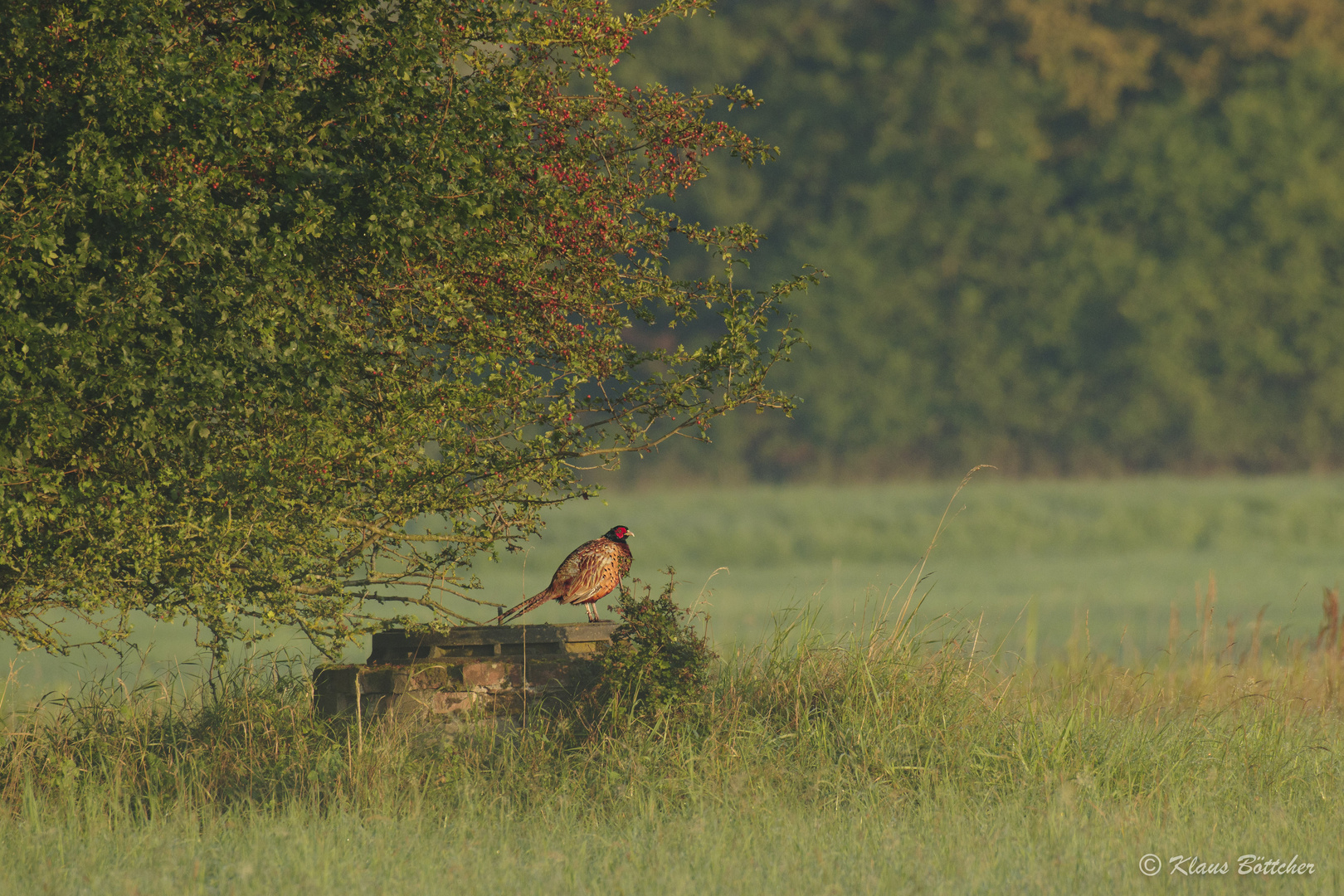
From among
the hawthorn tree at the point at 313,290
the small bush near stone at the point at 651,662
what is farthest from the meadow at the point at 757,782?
the hawthorn tree at the point at 313,290

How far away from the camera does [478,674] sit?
8.73m

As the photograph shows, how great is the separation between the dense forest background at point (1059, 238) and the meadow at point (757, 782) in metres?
27.3

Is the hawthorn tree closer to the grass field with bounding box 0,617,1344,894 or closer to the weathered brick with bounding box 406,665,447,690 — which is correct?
the weathered brick with bounding box 406,665,447,690

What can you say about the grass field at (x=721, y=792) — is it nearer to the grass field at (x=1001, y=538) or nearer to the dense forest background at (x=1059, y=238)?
the grass field at (x=1001, y=538)

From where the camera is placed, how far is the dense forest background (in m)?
37.7

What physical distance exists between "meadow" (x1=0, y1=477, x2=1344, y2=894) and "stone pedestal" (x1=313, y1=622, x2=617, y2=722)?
0.23 m

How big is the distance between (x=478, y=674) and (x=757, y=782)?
7.14 feet

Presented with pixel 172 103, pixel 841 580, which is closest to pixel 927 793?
pixel 172 103

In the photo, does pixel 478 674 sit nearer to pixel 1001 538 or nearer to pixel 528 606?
pixel 528 606

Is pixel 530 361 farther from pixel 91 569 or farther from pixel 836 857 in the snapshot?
pixel 836 857

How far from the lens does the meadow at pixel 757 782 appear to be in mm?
6406

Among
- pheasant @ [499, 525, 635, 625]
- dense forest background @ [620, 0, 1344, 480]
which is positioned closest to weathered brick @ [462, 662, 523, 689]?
pheasant @ [499, 525, 635, 625]

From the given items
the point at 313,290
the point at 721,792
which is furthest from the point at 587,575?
the point at 313,290

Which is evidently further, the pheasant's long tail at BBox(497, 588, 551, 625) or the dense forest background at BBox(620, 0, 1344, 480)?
the dense forest background at BBox(620, 0, 1344, 480)
